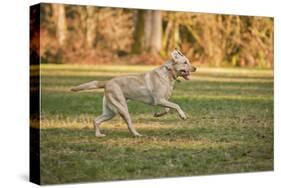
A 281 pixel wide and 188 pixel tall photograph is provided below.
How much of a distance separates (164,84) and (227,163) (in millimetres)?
1754

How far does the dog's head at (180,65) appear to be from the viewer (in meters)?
13.6

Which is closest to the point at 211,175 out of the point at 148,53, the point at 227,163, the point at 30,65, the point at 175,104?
the point at 227,163

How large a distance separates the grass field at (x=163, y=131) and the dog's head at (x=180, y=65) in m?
0.18

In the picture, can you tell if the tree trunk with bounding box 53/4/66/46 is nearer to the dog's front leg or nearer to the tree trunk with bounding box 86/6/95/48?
the tree trunk with bounding box 86/6/95/48

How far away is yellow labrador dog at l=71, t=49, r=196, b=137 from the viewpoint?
13.1 metres

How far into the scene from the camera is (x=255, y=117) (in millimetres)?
14453

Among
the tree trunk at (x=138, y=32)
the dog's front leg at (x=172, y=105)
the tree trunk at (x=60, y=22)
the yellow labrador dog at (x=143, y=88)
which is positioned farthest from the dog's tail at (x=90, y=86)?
the dog's front leg at (x=172, y=105)

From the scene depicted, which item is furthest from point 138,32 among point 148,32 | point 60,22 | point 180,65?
point 60,22

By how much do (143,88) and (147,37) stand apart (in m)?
0.88

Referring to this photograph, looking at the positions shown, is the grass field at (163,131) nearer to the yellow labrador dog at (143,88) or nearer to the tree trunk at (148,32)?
the yellow labrador dog at (143,88)

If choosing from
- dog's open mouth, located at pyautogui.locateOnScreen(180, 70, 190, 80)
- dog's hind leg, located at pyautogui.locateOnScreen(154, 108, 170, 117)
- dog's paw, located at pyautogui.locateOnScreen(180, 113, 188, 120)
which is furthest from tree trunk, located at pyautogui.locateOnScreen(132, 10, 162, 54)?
dog's paw, located at pyautogui.locateOnScreen(180, 113, 188, 120)

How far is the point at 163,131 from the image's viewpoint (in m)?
13.5

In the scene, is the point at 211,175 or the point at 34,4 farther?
the point at 211,175

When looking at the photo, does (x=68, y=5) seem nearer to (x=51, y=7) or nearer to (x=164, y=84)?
(x=51, y=7)
